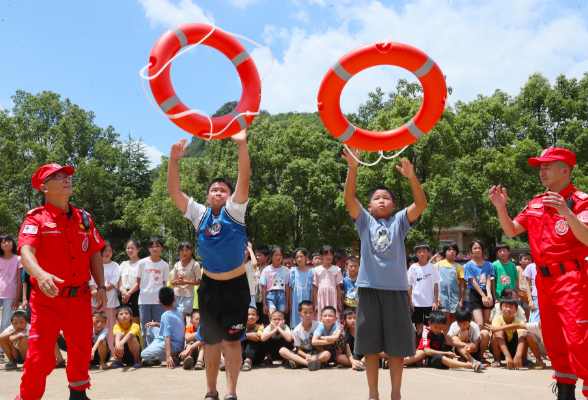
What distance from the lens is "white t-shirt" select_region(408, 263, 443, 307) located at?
24.3 feet

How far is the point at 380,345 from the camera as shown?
373 cm

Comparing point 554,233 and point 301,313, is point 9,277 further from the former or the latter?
point 554,233

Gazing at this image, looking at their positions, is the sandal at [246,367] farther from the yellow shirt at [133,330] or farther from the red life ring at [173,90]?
the red life ring at [173,90]

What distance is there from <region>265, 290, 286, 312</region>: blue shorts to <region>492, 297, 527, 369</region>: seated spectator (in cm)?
314

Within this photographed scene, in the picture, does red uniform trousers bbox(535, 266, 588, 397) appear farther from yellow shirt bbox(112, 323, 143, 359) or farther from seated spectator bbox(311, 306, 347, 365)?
yellow shirt bbox(112, 323, 143, 359)

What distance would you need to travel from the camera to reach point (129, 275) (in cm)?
771

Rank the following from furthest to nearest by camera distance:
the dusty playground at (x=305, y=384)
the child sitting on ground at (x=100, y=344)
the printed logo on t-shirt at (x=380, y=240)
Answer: the child sitting on ground at (x=100, y=344) → the dusty playground at (x=305, y=384) → the printed logo on t-shirt at (x=380, y=240)

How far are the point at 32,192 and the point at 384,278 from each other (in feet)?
90.9

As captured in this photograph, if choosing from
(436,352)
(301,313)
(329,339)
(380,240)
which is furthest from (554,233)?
(301,313)

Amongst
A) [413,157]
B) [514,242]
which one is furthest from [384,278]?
[514,242]

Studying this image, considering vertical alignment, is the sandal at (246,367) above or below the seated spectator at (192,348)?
below

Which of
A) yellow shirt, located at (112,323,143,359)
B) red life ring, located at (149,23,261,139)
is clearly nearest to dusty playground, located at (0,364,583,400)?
yellow shirt, located at (112,323,143,359)

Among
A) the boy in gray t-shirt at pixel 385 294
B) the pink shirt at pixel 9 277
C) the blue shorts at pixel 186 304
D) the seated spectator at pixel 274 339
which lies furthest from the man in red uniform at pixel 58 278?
the pink shirt at pixel 9 277

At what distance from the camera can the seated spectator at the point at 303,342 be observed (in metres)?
6.33
